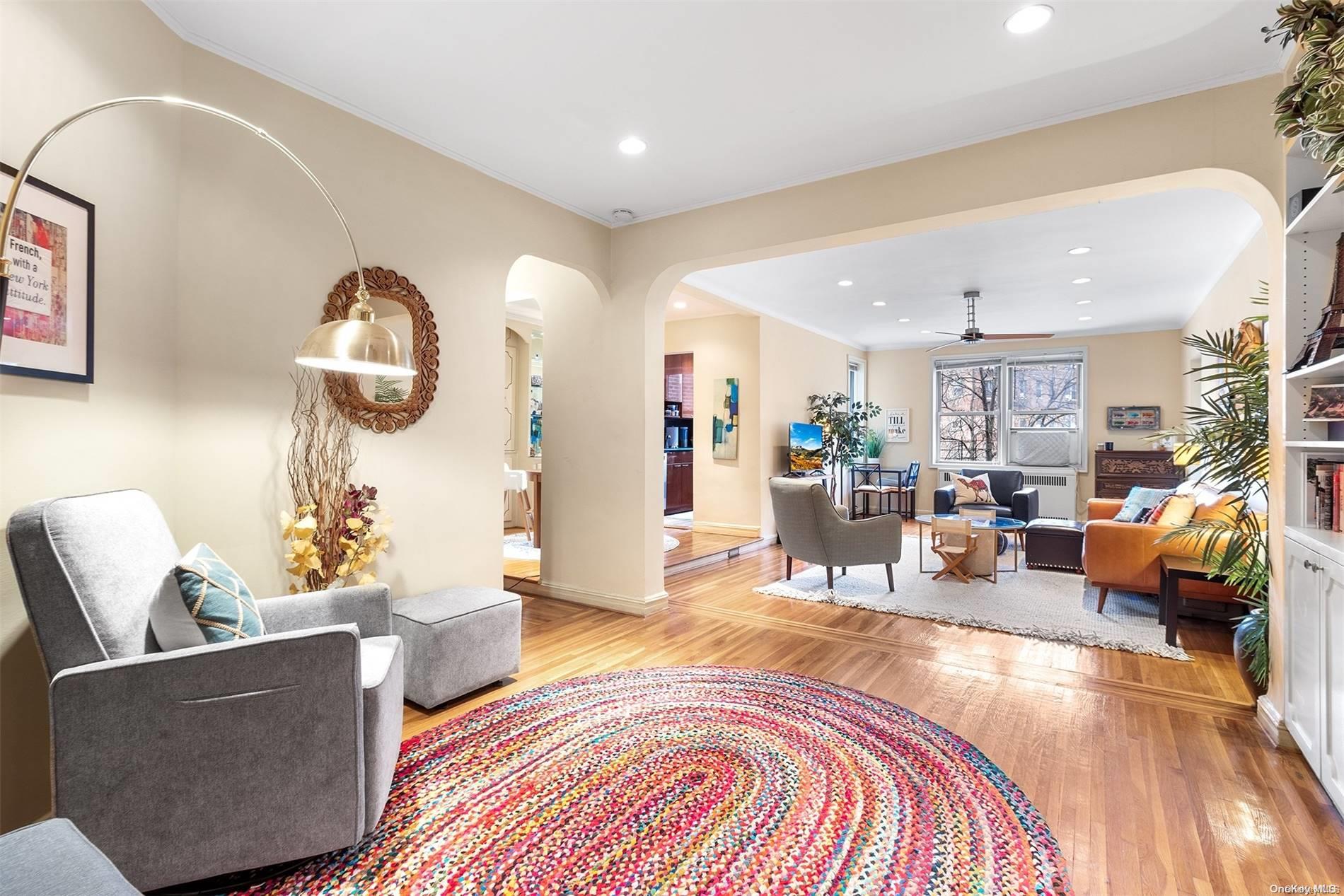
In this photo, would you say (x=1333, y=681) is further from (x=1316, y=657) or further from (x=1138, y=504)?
(x=1138, y=504)

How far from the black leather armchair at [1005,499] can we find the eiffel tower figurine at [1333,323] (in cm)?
481

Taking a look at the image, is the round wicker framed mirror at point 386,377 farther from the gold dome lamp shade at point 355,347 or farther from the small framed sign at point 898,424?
the small framed sign at point 898,424

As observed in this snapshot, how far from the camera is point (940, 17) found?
2.36 meters

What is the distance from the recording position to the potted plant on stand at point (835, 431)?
28.6 ft

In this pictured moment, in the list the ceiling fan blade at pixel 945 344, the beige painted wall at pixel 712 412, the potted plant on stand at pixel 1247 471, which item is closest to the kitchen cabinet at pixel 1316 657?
the potted plant on stand at pixel 1247 471

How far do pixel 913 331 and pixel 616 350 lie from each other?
239 inches

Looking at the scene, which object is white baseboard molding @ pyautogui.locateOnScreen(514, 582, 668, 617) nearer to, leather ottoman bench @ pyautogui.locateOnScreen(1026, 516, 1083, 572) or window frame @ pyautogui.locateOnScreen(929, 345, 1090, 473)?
leather ottoman bench @ pyautogui.locateOnScreen(1026, 516, 1083, 572)

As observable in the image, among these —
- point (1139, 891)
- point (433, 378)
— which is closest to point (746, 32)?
point (433, 378)

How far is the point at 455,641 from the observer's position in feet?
9.41

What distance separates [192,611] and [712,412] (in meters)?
6.50

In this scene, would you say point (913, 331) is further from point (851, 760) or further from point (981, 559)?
point (851, 760)

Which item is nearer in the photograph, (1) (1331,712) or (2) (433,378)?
(1) (1331,712)

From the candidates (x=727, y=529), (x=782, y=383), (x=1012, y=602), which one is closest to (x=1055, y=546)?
(x=1012, y=602)

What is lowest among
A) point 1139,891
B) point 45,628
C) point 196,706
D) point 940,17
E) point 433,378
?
point 1139,891
